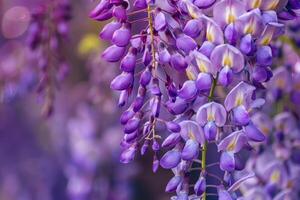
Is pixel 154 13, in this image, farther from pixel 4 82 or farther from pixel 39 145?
pixel 39 145

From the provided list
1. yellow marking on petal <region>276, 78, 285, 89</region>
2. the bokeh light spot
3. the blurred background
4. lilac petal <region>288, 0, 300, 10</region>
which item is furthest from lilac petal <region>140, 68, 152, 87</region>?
the bokeh light spot

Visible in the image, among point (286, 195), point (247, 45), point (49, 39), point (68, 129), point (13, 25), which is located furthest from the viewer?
point (13, 25)

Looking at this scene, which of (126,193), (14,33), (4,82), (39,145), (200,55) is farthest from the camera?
(39,145)

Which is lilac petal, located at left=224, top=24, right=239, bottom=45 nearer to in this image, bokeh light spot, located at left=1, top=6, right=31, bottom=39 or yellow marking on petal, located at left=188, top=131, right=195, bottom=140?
yellow marking on petal, located at left=188, top=131, right=195, bottom=140

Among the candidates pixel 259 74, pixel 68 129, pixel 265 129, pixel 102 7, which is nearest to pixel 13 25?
pixel 68 129

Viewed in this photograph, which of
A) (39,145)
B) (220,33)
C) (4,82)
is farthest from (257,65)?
(39,145)

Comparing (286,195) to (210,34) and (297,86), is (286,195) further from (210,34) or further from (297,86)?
(210,34)
